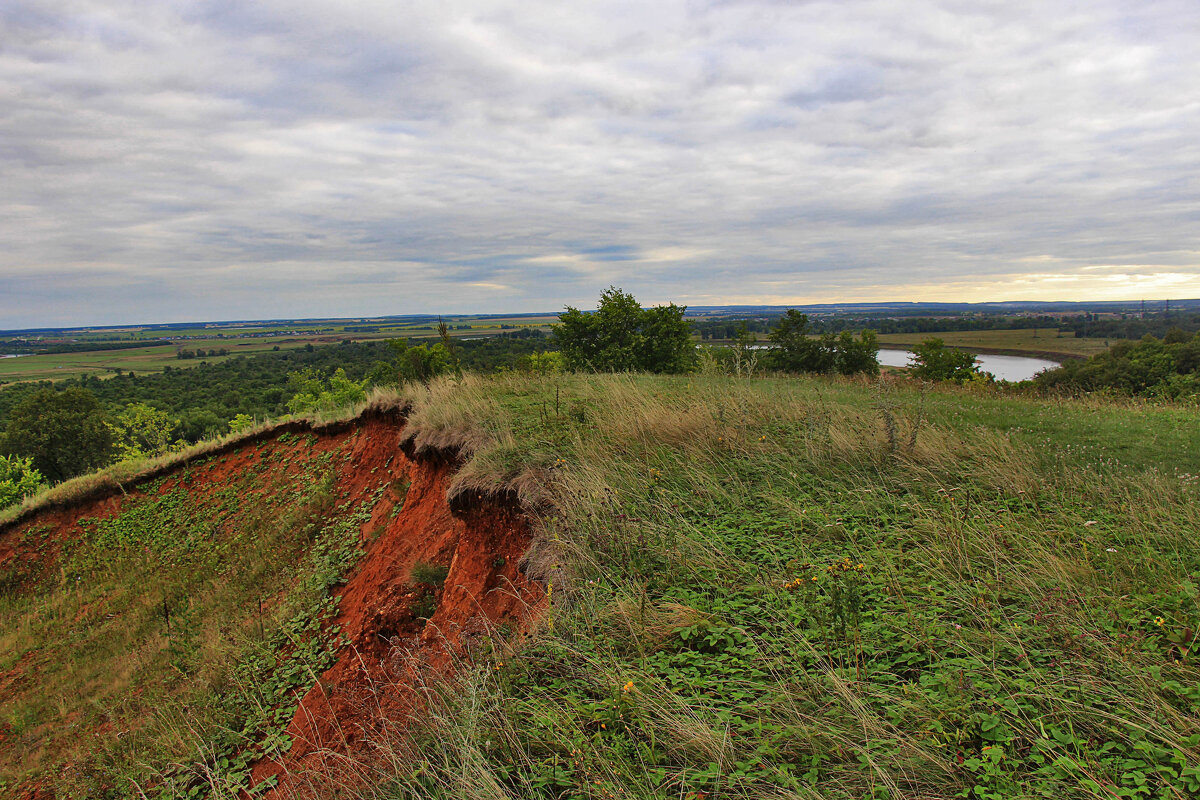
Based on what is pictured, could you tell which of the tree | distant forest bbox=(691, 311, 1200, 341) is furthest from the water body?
the tree

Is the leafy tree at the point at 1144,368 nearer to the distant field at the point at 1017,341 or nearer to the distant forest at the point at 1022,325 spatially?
the distant field at the point at 1017,341

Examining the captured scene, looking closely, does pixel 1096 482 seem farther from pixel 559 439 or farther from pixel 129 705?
pixel 129 705

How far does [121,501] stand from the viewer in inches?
525

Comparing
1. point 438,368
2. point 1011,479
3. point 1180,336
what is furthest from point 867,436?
point 1180,336

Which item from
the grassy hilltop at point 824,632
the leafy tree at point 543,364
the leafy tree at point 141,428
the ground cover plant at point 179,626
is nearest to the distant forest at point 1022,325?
the leafy tree at point 543,364

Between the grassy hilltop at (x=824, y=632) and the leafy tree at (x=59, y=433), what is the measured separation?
133 ft

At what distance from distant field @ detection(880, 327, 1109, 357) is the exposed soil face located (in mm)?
60284

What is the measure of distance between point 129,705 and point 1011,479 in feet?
35.1

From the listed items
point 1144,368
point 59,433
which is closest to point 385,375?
point 59,433

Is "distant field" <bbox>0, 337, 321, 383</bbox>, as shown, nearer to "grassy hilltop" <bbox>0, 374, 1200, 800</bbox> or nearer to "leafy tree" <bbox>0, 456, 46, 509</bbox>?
"leafy tree" <bbox>0, 456, 46, 509</bbox>

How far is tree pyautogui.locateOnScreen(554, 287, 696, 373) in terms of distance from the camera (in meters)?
29.8

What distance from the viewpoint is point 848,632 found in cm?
298

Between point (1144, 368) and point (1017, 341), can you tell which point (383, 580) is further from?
point (1017, 341)

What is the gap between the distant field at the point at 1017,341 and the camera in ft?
196
